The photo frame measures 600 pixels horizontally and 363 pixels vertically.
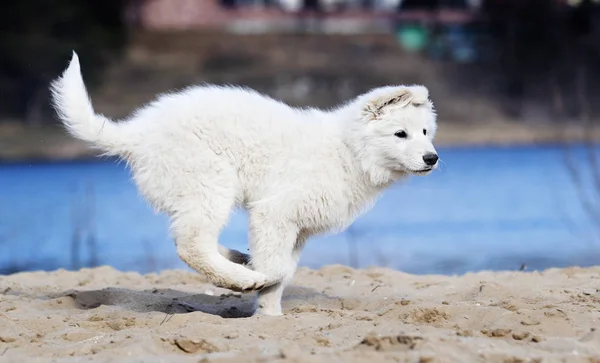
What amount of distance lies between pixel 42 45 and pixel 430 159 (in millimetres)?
14908

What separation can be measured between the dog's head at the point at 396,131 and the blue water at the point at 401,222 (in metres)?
3.27

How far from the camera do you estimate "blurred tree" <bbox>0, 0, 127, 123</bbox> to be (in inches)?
747

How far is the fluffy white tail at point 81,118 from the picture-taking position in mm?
6074

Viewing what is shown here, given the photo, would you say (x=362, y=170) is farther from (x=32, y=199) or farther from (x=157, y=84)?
(x=157, y=84)

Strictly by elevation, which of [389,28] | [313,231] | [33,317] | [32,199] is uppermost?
[389,28]

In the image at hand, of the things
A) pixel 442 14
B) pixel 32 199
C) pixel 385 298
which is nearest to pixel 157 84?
pixel 32 199

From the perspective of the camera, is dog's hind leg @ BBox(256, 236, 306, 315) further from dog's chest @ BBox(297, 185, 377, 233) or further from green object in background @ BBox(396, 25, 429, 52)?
green object in background @ BBox(396, 25, 429, 52)

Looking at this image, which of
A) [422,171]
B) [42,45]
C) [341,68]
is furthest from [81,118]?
[341,68]

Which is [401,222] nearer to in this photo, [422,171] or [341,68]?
[341,68]

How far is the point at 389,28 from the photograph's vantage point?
69.9 ft

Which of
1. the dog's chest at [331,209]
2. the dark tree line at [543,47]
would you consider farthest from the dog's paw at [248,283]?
the dark tree line at [543,47]

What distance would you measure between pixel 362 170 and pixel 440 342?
1805 millimetres

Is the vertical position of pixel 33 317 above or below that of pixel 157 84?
below

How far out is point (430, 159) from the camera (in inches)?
234
